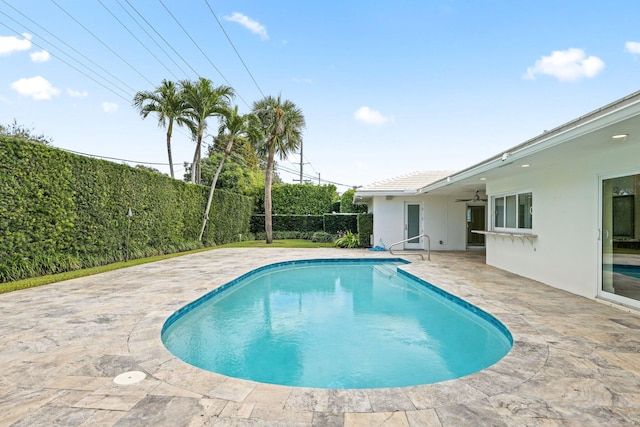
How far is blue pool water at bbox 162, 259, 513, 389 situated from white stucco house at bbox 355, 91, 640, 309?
235 centimetres

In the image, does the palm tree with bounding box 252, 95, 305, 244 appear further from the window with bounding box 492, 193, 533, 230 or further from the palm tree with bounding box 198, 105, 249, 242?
the window with bounding box 492, 193, 533, 230

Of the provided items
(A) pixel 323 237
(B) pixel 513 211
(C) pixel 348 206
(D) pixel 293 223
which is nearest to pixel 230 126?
(A) pixel 323 237

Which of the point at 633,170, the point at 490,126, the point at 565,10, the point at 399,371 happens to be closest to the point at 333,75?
the point at 490,126

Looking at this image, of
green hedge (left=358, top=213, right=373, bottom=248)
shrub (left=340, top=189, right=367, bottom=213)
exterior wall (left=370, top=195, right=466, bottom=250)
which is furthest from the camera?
shrub (left=340, top=189, right=367, bottom=213)

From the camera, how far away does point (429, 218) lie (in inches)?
581

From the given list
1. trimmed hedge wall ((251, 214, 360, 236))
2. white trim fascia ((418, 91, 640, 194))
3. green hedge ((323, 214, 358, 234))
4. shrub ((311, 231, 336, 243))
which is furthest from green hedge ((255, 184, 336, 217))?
white trim fascia ((418, 91, 640, 194))

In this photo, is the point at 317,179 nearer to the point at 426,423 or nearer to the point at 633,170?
the point at 633,170

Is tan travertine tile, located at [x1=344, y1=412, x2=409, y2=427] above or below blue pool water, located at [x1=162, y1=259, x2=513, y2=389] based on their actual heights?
above

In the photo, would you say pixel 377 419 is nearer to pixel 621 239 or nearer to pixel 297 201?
pixel 621 239

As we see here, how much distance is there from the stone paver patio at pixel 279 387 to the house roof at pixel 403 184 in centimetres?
917

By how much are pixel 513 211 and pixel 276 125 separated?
11.8 metres

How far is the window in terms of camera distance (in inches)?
319

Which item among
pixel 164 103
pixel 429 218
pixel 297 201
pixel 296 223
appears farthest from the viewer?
pixel 297 201

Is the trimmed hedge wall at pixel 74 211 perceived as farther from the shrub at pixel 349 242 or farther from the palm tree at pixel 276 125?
the shrub at pixel 349 242
